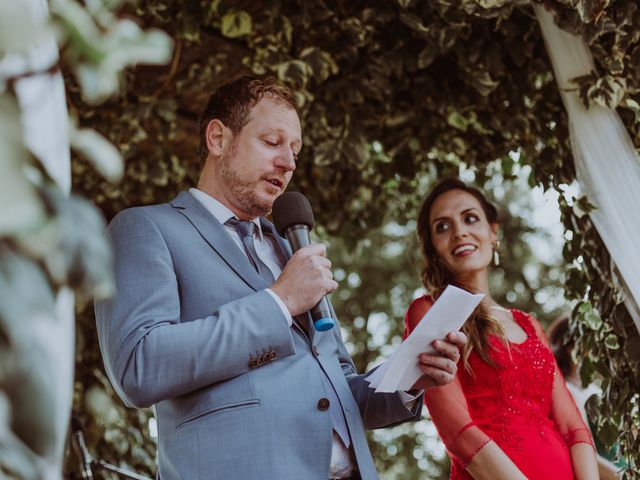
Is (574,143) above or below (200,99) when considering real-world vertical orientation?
below

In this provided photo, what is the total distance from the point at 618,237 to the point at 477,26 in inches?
42.6

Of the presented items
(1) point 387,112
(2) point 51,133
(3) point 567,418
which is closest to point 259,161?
(2) point 51,133

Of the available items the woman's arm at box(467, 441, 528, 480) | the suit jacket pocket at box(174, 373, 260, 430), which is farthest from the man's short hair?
the woman's arm at box(467, 441, 528, 480)

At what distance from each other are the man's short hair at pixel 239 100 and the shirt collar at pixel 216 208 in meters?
0.20

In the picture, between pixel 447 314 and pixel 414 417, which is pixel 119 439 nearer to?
pixel 414 417

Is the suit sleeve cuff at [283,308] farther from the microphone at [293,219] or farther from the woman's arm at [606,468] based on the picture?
the woman's arm at [606,468]

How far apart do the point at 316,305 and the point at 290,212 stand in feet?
1.08

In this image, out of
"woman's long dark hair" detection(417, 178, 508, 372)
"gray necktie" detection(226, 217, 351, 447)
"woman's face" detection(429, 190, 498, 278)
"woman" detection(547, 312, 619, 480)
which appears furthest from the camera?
"woman" detection(547, 312, 619, 480)

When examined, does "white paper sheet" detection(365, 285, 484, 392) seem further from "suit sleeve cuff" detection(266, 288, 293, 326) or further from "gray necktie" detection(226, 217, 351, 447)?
"suit sleeve cuff" detection(266, 288, 293, 326)

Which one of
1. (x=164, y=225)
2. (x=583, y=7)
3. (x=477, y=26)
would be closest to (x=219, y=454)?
(x=164, y=225)

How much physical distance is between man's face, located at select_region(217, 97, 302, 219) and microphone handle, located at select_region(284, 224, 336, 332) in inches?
6.0

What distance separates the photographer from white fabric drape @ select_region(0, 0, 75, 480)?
30.9 inches

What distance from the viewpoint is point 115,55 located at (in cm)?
72

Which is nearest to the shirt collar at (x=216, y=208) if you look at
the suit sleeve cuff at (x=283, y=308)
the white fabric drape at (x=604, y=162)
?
the suit sleeve cuff at (x=283, y=308)
